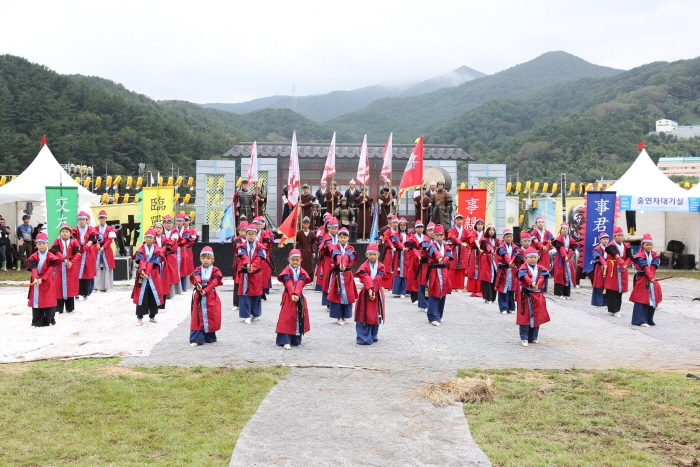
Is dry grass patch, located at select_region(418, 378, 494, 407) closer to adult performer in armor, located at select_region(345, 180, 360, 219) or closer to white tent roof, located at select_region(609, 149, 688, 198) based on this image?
adult performer in armor, located at select_region(345, 180, 360, 219)

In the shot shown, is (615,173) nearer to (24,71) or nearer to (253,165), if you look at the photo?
(253,165)

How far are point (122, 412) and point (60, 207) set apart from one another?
34.9ft

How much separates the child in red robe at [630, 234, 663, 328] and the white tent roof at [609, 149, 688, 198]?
9659 mm

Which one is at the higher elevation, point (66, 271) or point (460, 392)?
point (66, 271)

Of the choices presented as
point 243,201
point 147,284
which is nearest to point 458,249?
point 243,201

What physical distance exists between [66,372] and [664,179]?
18.9m

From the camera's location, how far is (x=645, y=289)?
11.3 m

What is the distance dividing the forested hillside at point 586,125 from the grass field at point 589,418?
32744mm

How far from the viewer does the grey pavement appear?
5461mm

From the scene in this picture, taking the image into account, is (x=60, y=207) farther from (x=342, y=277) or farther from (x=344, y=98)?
(x=344, y=98)

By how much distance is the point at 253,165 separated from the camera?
17.1 metres

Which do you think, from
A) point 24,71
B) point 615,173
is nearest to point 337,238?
point 615,173

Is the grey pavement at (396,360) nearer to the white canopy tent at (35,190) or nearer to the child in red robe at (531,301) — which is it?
the child in red robe at (531,301)

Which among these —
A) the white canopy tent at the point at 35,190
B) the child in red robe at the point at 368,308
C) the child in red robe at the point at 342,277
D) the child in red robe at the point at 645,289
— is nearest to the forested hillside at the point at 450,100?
the white canopy tent at the point at 35,190
